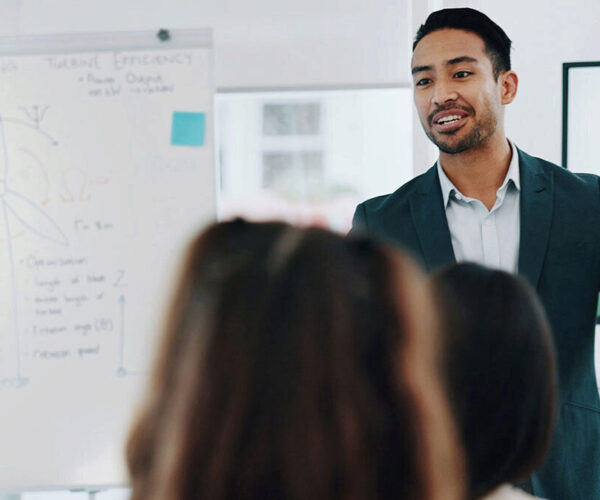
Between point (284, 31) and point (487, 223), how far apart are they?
920 mm

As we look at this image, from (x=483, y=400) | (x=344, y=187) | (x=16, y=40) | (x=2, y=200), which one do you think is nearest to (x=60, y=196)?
(x=2, y=200)

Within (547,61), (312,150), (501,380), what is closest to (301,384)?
(501,380)

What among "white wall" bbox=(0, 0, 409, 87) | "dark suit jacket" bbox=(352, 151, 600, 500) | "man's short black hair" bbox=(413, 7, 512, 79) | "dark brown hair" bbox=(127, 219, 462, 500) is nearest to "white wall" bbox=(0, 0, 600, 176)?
"white wall" bbox=(0, 0, 409, 87)

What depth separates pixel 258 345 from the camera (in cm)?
56

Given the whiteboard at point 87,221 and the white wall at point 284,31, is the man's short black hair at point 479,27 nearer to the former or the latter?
the white wall at point 284,31

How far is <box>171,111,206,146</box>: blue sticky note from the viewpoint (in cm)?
163

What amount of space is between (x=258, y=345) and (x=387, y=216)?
1125 mm

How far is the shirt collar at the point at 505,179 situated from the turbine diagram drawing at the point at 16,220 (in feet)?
3.05

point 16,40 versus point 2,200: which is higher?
point 16,40

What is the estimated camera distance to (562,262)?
150 centimetres

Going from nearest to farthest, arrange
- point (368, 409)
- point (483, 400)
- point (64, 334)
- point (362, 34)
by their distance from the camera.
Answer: point (368, 409)
point (483, 400)
point (64, 334)
point (362, 34)

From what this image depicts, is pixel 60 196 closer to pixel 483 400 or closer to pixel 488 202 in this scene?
pixel 488 202

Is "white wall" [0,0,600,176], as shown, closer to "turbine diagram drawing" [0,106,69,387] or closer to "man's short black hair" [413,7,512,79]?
"man's short black hair" [413,7,512,79]

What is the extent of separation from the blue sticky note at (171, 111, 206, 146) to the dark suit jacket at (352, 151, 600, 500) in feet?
1.50
